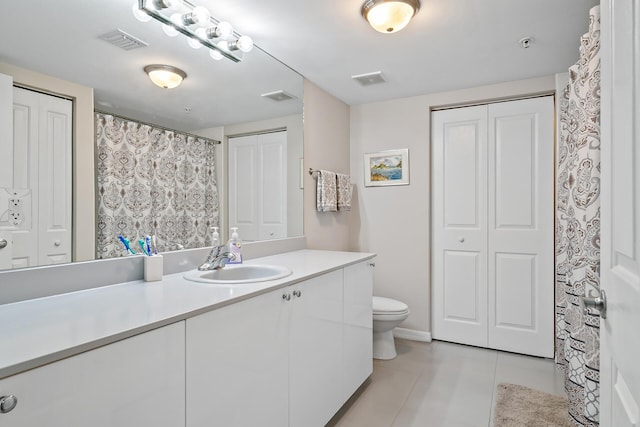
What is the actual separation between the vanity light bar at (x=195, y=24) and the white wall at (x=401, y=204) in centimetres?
165

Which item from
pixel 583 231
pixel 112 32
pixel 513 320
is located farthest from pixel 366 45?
pixel 513 320

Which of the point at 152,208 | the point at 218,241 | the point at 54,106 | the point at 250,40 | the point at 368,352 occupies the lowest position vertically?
the point at 368,352

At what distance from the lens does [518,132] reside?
2.88 meters

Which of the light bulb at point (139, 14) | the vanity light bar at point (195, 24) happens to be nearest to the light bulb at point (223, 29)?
the vanity light bar at point (195, 24)

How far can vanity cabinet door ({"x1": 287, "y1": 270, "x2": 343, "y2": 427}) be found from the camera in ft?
5.19

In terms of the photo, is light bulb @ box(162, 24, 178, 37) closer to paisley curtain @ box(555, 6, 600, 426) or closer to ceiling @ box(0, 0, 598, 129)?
ceiling @ box(0, 0, 598, 129)

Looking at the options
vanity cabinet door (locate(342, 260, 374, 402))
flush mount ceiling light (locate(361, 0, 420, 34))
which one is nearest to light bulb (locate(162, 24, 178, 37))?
flush mount ceiling light (locate(361, 0, 420, 34))

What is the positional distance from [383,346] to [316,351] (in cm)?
126

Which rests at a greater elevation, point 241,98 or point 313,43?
point 313,43

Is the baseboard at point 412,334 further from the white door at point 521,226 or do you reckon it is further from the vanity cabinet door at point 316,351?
the vanity cabinet door at point 316,351

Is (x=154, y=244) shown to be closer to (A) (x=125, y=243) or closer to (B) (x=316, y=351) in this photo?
(A) (x=125, y=243)

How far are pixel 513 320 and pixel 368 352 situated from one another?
54.6 inches

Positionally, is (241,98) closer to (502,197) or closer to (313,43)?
(313,43)

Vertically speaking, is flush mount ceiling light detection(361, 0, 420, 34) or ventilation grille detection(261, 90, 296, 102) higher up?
flush mount ceiling light detection(361, 0, 420, 34)
